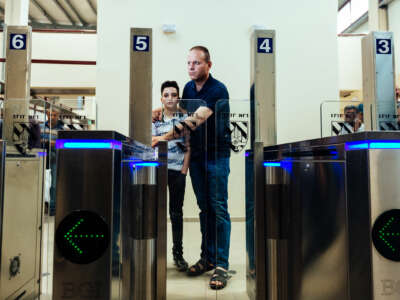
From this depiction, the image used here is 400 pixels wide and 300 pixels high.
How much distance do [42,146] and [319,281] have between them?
1944 millimetres

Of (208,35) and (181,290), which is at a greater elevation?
(208,35)

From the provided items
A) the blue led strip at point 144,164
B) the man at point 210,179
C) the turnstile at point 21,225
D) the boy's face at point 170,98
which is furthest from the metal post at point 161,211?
the boy's face at point 170,98

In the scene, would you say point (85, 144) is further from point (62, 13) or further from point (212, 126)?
point (62, 13)

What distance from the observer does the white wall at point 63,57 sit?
5.31 m

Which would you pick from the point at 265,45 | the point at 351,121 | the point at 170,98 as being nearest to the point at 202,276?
the point at 170,98

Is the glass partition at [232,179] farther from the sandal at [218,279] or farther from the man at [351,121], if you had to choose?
the man at [351,121]

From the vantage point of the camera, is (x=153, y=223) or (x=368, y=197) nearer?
(x=368, y=197)

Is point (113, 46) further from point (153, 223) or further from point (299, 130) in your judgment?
point (153, 223)

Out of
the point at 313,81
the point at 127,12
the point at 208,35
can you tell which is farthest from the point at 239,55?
the point at 127,12

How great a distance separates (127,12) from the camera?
4145 millimetres

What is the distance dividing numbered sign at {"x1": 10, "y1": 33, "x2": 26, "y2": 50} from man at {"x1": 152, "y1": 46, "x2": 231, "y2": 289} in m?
1.14

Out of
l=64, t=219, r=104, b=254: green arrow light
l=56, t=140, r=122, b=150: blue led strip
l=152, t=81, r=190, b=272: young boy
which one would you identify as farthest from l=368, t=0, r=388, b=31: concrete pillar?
l=64, t=219, r=104, b=254: green arrow light

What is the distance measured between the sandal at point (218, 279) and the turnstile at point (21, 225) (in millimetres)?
1160

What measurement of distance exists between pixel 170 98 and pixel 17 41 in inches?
45.6
